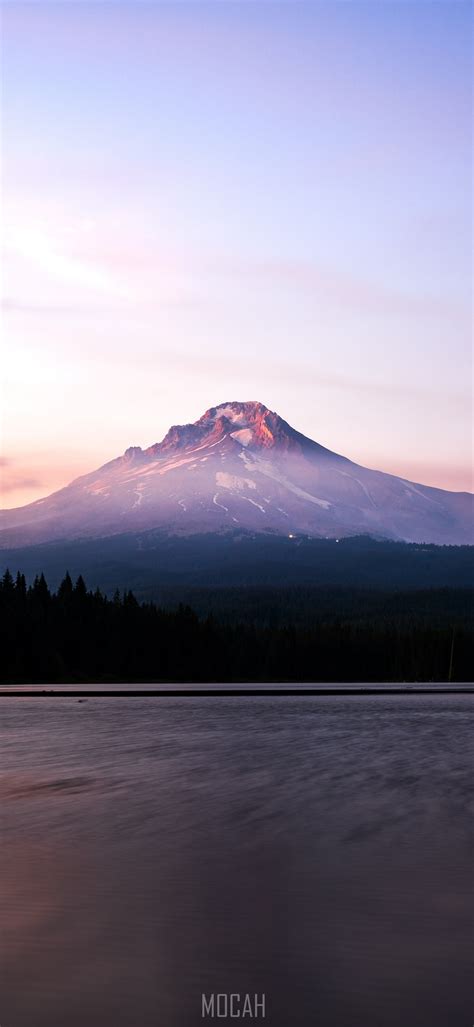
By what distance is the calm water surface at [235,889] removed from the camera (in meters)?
14.9

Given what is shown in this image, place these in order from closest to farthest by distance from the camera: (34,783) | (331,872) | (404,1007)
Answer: (404,1007)
(331,872)
(34,783)

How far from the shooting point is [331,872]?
24000 millimetres

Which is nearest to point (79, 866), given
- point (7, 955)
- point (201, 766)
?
point (7, 955)

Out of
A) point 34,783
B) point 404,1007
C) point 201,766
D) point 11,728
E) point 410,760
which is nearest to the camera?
point 404,1007

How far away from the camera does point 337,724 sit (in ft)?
275

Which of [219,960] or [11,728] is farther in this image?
[11,728]

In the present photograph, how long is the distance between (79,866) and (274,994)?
10.6 meters

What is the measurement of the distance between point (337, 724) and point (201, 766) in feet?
115

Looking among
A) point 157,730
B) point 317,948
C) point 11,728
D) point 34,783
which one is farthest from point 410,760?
point 317,948

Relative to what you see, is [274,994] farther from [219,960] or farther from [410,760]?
[410,760]

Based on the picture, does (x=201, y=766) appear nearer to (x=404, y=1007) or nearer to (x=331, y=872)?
(x=331, y=872)

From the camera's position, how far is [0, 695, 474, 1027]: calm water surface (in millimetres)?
14852

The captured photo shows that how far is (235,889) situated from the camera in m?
22.1

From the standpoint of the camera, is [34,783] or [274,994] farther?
[34,783]
